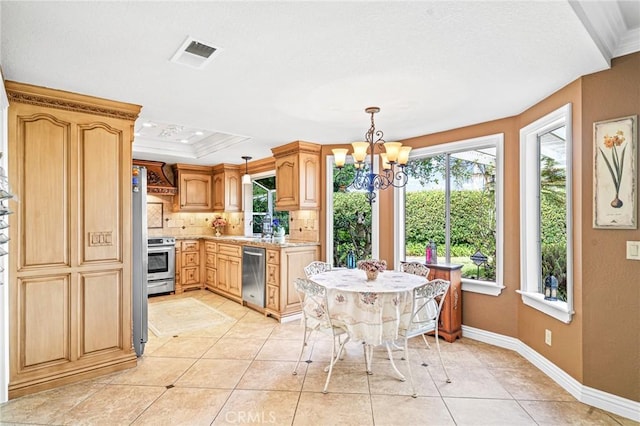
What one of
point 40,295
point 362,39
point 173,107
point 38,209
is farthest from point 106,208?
point 362,39

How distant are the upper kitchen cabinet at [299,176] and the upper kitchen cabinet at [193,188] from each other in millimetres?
→ 2456

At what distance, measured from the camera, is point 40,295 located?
2.65 meters

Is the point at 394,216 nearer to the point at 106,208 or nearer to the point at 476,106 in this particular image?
the point at 476,106

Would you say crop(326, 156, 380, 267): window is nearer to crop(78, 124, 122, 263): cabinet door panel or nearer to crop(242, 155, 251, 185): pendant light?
crop(242, 155, 251, 185): pendant light

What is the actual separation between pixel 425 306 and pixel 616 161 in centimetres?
172

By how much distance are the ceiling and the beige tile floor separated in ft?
7.76

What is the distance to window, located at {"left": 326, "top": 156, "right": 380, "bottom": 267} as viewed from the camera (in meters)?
4.73

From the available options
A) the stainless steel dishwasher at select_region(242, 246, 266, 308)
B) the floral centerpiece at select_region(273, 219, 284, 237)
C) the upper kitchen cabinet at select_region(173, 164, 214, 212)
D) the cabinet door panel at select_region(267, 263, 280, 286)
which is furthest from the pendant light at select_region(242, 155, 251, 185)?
the cabinet door panel at select_region(267, 263, 280, 286)

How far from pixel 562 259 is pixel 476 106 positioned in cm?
158

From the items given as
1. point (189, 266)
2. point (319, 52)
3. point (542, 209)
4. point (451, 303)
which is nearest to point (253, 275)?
point (189, 266)

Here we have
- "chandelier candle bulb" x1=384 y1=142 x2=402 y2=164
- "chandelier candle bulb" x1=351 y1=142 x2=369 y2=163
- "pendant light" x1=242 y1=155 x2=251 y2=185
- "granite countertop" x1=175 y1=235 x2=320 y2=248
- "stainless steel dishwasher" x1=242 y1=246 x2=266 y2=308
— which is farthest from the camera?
"pendant light" x1=242 y1=155 x2=251 y2=185

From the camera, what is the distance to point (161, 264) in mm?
5844

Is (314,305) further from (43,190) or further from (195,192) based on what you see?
(195,192)

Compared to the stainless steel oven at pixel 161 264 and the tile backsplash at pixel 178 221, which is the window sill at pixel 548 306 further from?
the stainless steel oven at pixel 161 264
